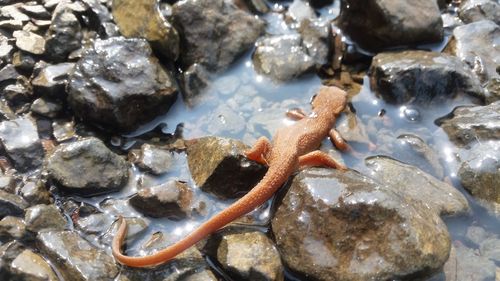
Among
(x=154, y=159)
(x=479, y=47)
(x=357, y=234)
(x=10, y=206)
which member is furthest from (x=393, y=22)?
(x=10, y=206)

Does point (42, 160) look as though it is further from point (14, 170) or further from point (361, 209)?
point (361, 209)

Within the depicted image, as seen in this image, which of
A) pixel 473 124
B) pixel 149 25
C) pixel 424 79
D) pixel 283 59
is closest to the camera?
pixel 473 124

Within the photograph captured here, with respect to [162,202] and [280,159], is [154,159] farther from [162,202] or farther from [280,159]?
[280,159]

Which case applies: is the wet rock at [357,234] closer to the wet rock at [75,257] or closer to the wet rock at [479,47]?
the wet rock at [75,257]

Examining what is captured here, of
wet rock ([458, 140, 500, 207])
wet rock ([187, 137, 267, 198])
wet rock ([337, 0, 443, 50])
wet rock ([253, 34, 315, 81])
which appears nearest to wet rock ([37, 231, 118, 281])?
wet rock ([187, 137, 267, 198])

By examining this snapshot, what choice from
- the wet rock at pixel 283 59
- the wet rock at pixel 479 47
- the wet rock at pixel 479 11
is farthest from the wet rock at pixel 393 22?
the wet rock at pixel 283 59

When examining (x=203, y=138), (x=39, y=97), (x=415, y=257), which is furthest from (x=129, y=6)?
(x=415, y=257)
